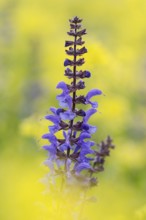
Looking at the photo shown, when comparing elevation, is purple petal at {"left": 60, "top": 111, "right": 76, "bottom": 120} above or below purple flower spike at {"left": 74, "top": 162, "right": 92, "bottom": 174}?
above

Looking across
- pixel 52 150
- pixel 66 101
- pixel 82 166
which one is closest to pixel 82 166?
pixel 82 166

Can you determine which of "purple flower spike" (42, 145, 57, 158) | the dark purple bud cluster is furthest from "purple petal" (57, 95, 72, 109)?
"purple flower spike" (42, 145, 57, 158)

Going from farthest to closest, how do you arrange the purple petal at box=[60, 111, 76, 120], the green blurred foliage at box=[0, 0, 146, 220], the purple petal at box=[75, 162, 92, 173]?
the green blurred foliage at box=[0, 0, 146, 220], the purple petal at box=[75, 162, 92, 173], the purple petal at box=[60, 111, 76, 120]

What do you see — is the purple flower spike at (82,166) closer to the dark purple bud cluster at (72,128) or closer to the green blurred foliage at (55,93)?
the dark purple bud cluster at (72,128)

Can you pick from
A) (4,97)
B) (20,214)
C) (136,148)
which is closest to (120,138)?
(136,148)

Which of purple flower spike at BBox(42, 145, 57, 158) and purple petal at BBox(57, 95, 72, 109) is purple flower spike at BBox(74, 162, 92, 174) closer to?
purple flower spike at BBox(42, 145, 57, 158)

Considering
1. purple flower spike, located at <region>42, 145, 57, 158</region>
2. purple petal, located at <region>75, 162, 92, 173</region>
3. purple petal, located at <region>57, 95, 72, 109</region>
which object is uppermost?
purple petal, located at <region>57, 95, 72, 109</region>

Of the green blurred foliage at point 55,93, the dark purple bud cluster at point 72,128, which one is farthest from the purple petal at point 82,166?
the green blurred foliage at point 55,93

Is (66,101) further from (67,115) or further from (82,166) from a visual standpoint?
(82,166)

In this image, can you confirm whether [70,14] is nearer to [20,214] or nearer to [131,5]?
[131,5]
